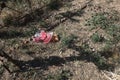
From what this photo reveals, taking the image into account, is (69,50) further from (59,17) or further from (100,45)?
(59,17)

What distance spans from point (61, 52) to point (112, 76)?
1.46m

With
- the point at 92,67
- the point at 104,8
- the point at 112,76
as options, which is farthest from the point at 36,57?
the point at 104,8

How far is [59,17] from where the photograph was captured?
8531 millimetres

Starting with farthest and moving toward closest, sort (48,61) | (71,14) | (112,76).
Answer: (71,14) < (48,61) < (112,76)

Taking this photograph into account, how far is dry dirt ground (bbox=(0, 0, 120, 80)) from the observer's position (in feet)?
23.0

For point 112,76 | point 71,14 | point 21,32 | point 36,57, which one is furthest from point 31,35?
point 112,76

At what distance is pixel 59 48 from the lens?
25.0ft

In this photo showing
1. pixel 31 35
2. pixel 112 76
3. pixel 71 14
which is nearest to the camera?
pixel 112 76

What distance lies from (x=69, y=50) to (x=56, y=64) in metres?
0.56

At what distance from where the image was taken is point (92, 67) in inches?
280

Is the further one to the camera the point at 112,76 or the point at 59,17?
the point at 59,17

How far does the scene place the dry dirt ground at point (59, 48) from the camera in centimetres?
701

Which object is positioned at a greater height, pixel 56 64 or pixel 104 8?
pixel 104 8

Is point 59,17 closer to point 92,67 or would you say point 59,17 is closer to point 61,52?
point 61,52
